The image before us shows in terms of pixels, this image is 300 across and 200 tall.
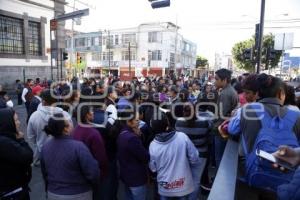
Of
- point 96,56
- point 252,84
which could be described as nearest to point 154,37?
point 96,56

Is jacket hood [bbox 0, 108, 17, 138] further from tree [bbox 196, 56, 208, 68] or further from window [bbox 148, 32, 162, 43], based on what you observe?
tree [bbox 196, 56, 208, 68]

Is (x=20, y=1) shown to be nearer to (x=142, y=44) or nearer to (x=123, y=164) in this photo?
(x=123, y=164)

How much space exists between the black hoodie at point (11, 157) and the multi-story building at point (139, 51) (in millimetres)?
39932

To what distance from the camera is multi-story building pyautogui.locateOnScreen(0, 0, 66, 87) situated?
763 inches

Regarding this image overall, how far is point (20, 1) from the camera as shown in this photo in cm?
2011

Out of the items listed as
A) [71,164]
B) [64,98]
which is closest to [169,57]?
[64,98]

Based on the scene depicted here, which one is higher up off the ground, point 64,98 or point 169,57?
point 169,57

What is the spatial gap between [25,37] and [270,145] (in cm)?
2266

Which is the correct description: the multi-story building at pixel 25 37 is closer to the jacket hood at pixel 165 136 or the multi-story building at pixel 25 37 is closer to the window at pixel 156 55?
the jacket hood at pixel 165 136

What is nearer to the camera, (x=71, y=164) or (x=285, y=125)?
(x=285, y=125)

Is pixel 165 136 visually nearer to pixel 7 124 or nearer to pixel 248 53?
pixel 7 124

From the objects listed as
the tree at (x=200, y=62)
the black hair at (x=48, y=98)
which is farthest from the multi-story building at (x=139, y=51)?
the black hair at (x=48, y=98)

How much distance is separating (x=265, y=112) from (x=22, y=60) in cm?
2214

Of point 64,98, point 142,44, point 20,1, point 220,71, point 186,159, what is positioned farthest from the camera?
point 142,44
